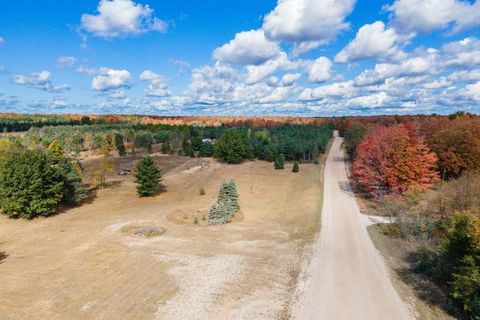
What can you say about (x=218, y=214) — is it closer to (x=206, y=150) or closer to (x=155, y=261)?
(x=155, y=261)

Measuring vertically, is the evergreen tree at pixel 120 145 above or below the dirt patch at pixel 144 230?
above

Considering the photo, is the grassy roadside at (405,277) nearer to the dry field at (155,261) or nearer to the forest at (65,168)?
the dry field at (155,261)

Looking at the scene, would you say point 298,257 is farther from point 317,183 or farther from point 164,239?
point 317,183

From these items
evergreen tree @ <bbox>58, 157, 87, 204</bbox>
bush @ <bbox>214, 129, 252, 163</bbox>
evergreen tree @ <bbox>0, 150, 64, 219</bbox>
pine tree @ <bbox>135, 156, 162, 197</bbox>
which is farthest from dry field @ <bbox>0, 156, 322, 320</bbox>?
bush @ <bbox>214, 129, 252, 163</bbox>

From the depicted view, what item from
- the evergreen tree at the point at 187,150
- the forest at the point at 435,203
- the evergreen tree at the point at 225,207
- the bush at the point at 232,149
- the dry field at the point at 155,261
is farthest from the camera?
the evergreen tree at the point at 187,150

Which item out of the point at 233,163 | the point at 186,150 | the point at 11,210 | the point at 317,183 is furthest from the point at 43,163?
the point at 186,150

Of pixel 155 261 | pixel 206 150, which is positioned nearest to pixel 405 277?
pixel 155 261

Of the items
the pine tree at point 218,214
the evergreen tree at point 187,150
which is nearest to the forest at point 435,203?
the pine tree at point 218,214
